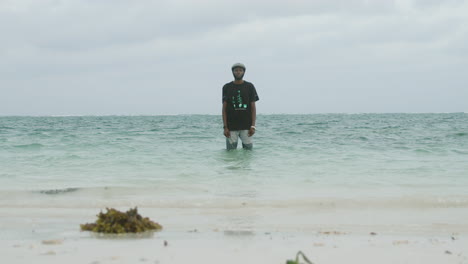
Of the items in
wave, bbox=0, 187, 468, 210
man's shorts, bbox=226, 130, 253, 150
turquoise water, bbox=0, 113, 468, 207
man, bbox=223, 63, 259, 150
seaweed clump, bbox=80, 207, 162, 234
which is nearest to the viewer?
seaweed clump, bbox=80, 207, 162, 234

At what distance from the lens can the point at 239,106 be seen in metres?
8.30

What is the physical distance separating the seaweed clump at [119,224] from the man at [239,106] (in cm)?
460

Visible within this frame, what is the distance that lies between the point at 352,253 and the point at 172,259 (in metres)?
1.04

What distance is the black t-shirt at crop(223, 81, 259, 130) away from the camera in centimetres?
822

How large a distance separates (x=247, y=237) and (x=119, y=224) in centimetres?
89

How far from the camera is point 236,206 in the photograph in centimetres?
497

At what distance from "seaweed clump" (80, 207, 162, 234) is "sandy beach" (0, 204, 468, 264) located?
104 mm

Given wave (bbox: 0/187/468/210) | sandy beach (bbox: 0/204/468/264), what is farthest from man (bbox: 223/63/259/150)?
sandy beach (bbox: 0/204/468/264)

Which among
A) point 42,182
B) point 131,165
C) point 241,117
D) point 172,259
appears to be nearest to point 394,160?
point 241,117

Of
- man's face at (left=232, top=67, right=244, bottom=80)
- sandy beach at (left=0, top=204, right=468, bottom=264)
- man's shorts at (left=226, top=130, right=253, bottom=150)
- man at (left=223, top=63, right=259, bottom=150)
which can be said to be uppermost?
man's face at (left=232, top=67, right=244, bottom=80)

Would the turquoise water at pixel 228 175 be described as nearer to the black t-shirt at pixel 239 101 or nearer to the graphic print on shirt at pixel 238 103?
the black t-shirt at pixel 239 101

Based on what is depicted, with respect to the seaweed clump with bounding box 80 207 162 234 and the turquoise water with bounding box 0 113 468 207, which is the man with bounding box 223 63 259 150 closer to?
the turquoise water with bounding box 0 113 468 207

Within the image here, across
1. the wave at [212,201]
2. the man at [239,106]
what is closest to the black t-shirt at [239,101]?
the man at [239,106]

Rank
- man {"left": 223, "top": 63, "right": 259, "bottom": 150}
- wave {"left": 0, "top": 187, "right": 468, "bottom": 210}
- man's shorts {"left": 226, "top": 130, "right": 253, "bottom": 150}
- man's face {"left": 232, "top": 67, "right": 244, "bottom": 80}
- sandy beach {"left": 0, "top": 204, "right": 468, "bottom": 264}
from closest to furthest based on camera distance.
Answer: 1. sandy beach {"left": 0, "top": 204, "right": 468, "bottom": 264}
2. wave {"left": 0, "top": 187, "right": 468, "bottom": 210}
3. man's face {"left": 232, "top": 67, "right": 244, "bottom": 80}
4. man {"left": 223, "top": 63, "right": 259, "bottom": 150}
5. man's shorts {"left": 226, "top": 130, "right": 253, "bottom": 150}
